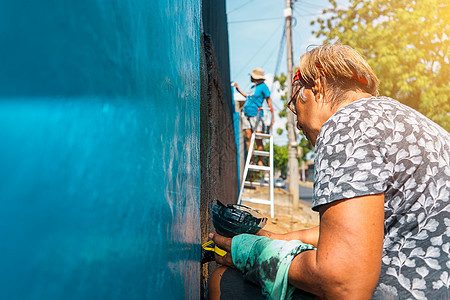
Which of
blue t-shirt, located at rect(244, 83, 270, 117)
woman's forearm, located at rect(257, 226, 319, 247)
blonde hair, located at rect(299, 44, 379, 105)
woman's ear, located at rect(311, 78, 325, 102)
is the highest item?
blue t-shirt, located at rect(244, 83, 270, 117)

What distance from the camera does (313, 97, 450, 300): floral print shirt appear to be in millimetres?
1132

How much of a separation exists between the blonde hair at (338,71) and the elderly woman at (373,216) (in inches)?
0.6

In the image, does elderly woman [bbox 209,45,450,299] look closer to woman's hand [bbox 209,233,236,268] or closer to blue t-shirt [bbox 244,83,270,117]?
woman's hand [bbox 209,233,236,268]

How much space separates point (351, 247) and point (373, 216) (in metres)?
0.11

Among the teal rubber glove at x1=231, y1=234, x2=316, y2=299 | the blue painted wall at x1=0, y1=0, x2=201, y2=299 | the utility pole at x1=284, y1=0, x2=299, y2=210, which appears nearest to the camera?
the blue painted wall at x1=0, y1=0, x2=201, y2=299

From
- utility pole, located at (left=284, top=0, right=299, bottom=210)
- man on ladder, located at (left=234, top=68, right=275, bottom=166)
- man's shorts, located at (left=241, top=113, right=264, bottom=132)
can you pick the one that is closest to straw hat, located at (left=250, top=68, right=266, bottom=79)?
man on ladder, located at (left=234, top=68, right=275, bottom=166)

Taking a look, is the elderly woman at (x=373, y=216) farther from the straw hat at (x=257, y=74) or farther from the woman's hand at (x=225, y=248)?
the straw hat at (x=257, y=74)

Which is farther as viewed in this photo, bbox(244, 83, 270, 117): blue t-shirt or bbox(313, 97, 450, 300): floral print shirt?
bbox(244, 83, 270, 117): blue t-shirt

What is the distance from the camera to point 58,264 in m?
0.49

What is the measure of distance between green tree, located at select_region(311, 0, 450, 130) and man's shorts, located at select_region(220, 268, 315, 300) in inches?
464

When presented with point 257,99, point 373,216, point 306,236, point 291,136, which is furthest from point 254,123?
point 373,216

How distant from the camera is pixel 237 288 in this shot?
143cm

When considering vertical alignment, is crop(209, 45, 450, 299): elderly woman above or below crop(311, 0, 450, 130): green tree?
below

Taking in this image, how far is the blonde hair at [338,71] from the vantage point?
4.56 ft
